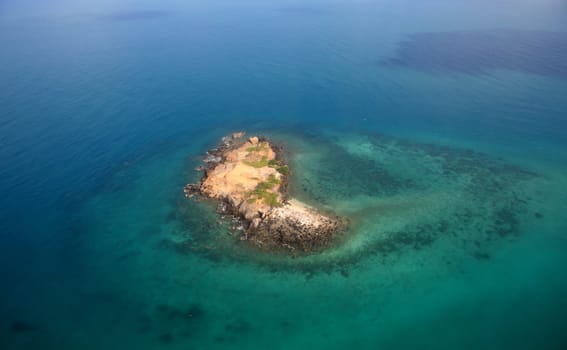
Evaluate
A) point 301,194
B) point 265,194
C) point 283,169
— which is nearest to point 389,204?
point 301,194

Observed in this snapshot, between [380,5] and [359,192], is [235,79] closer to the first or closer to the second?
[359,192]

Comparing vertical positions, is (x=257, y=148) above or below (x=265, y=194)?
above

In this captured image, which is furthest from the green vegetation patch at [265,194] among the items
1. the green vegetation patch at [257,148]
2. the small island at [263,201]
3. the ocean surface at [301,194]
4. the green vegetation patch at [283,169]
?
the green vegetation patch at [257,148]

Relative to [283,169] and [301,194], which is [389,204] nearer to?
[301,194]

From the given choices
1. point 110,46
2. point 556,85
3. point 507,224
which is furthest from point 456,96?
point 110,46

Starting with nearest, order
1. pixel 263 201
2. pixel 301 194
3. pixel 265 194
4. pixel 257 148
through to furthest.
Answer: pixel 263 201 → pixel 265 194 → pixel 301 194 → pixel 257 148

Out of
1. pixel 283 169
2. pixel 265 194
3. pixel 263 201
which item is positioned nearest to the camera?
pixel 263 201
